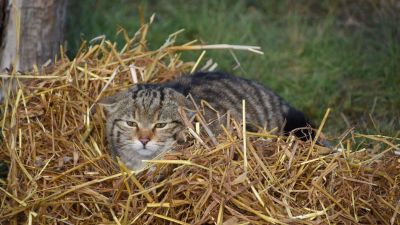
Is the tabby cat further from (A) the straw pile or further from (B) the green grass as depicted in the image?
(B) the green grass

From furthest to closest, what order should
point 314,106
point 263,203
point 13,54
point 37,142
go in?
point 314,106 → point 13,54 → point 37,142 → point 263,203

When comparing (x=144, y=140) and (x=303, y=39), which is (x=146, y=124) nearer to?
(x=144, y=140)

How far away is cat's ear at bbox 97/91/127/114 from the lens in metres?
4.67

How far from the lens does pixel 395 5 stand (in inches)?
294

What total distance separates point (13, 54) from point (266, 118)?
1.86 m

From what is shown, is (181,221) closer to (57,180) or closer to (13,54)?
(57,180)

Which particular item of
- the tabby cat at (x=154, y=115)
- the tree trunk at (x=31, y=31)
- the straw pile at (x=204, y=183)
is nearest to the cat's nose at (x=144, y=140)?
the tabby cat at (x=154, y=115)

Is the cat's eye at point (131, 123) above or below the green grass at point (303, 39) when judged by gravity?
above

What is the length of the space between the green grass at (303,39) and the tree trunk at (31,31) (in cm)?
81

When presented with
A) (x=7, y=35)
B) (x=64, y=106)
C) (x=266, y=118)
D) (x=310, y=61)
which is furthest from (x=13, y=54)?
(x=310, y=61)

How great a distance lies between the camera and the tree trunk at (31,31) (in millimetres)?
5512

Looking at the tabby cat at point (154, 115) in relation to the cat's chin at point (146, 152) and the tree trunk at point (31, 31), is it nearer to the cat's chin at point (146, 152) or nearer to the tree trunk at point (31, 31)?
the cat's chin at point (146, 152)

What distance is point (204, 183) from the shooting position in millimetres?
4016

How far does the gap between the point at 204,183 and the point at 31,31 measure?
224 centimetres
